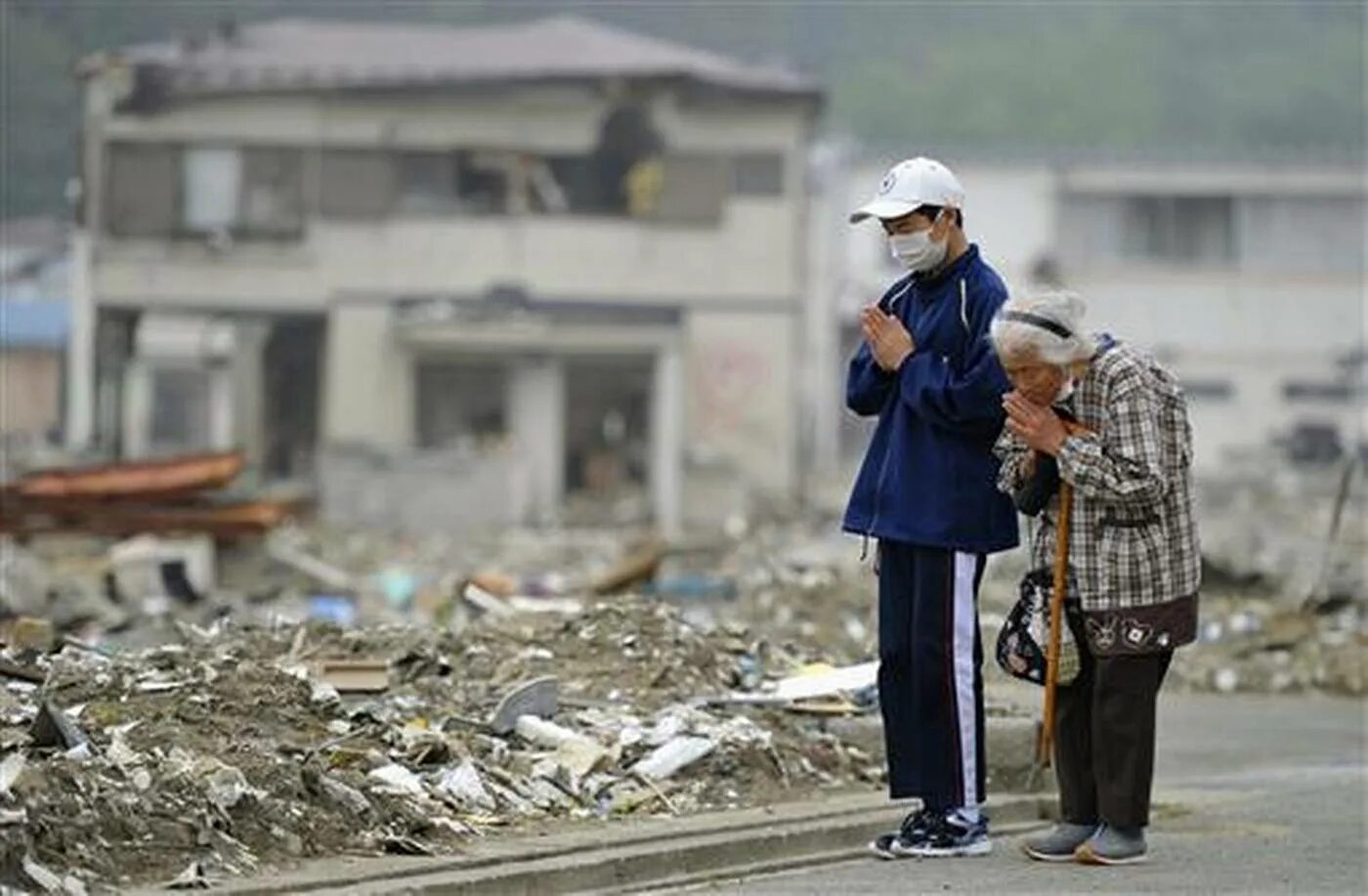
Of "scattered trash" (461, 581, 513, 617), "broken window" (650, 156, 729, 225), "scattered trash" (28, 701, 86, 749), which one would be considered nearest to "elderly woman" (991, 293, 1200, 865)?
"scattered trash" (28, 701, 86, 749)

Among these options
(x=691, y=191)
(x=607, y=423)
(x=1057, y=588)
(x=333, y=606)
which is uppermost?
(x=691, y=191)

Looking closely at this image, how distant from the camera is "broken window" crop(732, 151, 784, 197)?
181ft

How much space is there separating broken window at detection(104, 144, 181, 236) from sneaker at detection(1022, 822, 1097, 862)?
152 feet

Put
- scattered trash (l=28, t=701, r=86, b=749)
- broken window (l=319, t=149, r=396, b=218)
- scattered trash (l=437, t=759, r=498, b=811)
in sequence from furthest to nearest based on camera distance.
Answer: broken window (l=319, t=149, r=396, b=218) < scattered trash (l=437, t=759, r=498, b=811) < scattered trash (l=28, t=701, r=86, b=749)

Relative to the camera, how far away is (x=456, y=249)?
5438cm

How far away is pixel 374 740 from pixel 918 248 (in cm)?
216

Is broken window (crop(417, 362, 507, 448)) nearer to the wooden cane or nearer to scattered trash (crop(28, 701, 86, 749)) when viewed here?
the wooden cane

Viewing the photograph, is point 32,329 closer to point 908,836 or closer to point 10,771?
point 908,836

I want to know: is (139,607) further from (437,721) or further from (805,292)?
(805,292)

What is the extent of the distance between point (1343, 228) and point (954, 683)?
214ft

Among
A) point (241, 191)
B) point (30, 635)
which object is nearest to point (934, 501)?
point (30, 635)

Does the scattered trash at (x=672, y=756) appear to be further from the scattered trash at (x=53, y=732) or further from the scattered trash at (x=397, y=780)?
the scattered trash at (x=53, y=732)

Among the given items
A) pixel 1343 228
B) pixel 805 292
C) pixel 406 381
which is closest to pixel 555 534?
pixel 406 381

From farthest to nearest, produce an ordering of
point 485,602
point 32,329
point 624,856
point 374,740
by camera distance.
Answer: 1. point 32,329
2. point 485,602
3. point 374,740
4. point 624,856
